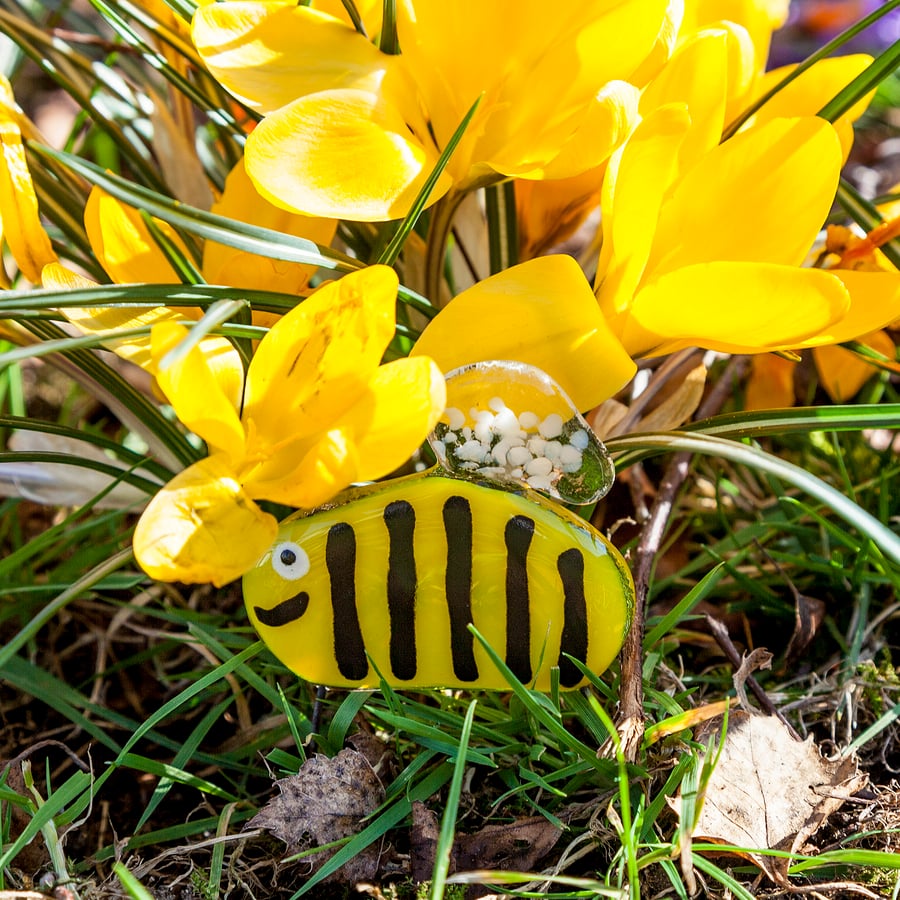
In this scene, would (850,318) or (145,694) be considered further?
(145,694)

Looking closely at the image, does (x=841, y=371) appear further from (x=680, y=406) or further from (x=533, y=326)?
(x=533, y=326)

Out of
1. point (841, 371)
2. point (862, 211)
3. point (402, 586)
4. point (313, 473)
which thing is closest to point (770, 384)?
point (841, 371)

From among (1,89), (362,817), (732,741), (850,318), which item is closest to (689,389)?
(850,318)

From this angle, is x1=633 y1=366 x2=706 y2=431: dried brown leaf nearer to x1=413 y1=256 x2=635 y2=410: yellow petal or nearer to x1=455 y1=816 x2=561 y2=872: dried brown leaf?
x1=413 y1=256 x2=635 y2=410: yellow petal

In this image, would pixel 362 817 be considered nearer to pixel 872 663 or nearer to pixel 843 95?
pixel 872 663

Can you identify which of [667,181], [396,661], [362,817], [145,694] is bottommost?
[145,694]

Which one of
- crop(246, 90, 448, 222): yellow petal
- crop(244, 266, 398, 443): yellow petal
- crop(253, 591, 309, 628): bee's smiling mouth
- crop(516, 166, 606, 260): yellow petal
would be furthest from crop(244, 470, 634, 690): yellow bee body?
crop(516, 166, 606, 260): yellow petal

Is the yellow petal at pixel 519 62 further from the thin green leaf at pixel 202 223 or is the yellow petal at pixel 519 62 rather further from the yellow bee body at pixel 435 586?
the yellow bee body at pixel 435 586
